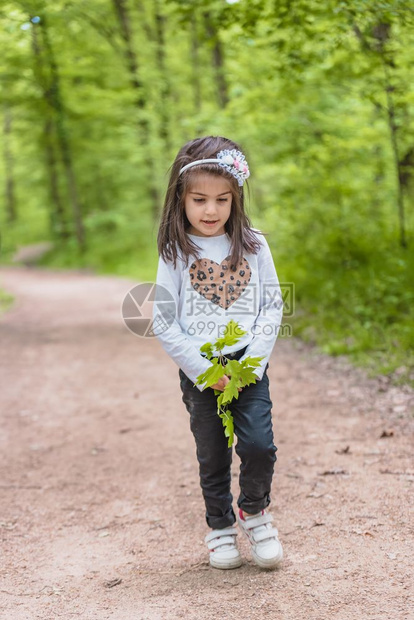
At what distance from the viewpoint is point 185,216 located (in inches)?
112

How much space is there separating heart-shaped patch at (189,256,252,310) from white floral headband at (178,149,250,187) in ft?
1.32

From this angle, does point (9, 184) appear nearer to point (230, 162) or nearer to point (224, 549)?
point (230, 162)

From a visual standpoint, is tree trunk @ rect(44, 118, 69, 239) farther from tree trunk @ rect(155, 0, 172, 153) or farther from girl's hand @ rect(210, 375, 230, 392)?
girl's hand @ rect(210, 375, 230, 392)

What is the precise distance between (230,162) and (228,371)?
3.04 ft

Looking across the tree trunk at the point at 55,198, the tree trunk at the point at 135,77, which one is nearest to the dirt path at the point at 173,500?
the tree trunk at the point at 135,77

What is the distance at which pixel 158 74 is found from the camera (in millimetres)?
17906

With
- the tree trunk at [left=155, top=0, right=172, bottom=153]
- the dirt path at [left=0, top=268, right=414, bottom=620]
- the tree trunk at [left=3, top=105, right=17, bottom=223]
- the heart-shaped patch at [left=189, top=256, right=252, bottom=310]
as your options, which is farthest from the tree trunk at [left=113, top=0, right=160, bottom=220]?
the heart-shaped patch at [left=189, top=256, right=252, bottom=310]

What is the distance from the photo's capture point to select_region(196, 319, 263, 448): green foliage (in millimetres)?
Answer: 2551

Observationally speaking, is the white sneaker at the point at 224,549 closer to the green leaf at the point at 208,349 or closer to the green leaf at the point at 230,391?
the green leaf at the point at 230,391

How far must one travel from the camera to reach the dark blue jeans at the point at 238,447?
2.65 metres

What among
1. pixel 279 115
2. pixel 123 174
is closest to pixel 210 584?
pixel 279 115

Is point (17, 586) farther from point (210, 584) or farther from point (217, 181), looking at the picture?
point (217, 181)

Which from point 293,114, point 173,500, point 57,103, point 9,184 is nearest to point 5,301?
point 293,114

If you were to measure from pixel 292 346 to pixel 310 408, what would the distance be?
210cm
